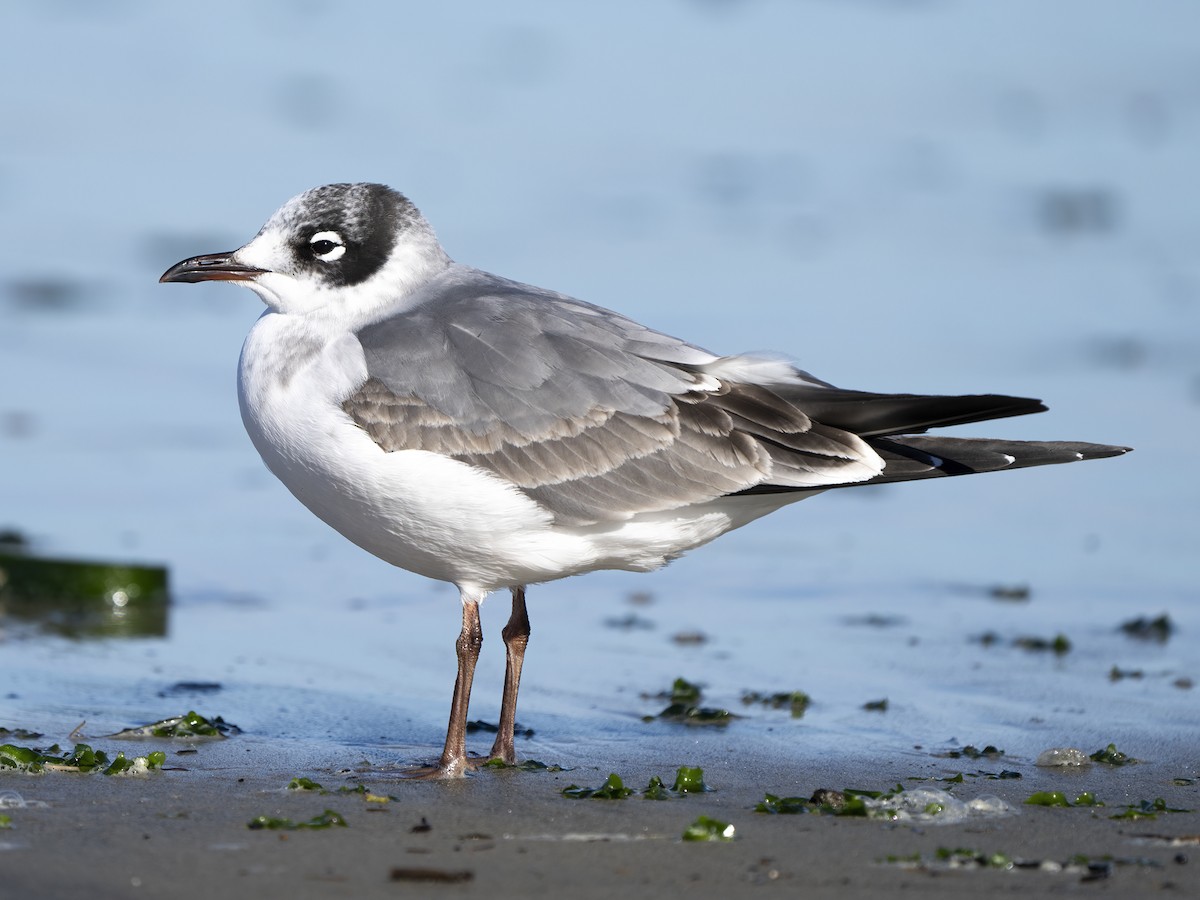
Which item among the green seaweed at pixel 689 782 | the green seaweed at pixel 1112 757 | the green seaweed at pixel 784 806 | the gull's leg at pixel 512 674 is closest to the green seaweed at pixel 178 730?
the gull's leg at pixel 512 674

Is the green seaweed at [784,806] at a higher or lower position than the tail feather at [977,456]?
lower

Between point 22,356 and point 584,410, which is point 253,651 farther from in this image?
point 22,356

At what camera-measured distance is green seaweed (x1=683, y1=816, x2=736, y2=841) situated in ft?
15.9

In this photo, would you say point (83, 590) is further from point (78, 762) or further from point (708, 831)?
point (708, 831)

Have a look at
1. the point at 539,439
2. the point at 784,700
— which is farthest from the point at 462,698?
the point at 784,700

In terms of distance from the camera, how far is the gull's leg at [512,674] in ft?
20.1

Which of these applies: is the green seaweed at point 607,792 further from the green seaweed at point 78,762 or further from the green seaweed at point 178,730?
the green seaweed at point 178,730

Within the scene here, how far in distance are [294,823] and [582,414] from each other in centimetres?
181

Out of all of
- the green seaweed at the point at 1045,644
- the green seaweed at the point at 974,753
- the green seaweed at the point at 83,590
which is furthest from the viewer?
the green seaweed at the point at 83,590

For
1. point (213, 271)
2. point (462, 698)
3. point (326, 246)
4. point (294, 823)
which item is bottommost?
point (294, 823)

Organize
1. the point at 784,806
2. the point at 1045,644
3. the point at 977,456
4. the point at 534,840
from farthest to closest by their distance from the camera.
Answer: the point at 1045,644 < the point at 977,456 < the point at 784,806 < the point at 534,840

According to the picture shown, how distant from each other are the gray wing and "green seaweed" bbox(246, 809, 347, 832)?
1.44 meters

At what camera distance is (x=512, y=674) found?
21.1 feet

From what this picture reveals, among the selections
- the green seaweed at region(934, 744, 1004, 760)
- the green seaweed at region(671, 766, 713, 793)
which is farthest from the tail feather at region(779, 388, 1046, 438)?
the green seaweed at region(671, 766, 713, 793)
